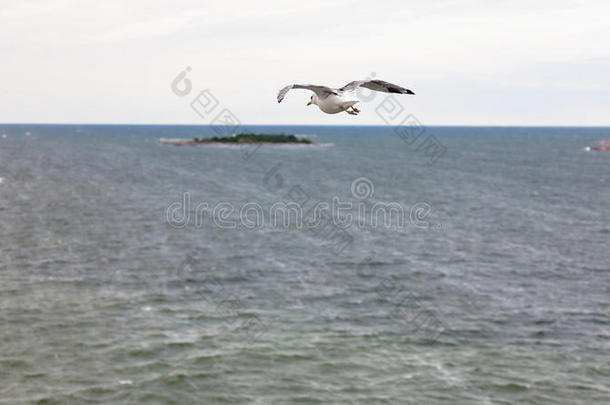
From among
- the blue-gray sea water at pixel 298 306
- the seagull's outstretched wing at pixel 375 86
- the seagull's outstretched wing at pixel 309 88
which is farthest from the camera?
the blue-gray sea water at pixel 298 306

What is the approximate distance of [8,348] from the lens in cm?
4488

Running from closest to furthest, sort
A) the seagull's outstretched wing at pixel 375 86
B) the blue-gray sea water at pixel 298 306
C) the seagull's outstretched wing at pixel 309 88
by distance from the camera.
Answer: the seagull's outstretched wing at pixel 309 88 < the seagull's outstretched wing at pixel 375 86 < the blue-gray sea water at pixel 298 306

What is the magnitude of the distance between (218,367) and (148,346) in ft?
21.0

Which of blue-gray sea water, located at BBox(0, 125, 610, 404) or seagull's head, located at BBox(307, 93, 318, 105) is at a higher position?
seagull's head, located at BBox(307, 93, 318, 105)

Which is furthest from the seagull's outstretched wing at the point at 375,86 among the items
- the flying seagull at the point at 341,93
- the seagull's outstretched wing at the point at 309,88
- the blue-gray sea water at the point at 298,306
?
the blue-gray sea water at the point at 298,306

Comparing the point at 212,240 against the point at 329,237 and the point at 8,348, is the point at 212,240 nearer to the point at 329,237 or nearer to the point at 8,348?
the point at 329,237

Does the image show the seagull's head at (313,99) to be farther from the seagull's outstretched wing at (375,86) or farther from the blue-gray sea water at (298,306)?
the blue-gray sea water at (298,306)

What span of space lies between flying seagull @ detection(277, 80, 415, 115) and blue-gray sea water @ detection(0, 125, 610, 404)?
35.9 meters

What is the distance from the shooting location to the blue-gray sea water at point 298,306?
41.1 m

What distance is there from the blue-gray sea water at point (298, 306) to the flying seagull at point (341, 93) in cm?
3594

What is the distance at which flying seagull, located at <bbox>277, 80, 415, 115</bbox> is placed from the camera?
5652 mm

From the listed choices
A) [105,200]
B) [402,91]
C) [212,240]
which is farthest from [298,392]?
[105,200]

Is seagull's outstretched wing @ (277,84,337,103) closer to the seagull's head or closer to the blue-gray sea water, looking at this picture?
the seagull's head

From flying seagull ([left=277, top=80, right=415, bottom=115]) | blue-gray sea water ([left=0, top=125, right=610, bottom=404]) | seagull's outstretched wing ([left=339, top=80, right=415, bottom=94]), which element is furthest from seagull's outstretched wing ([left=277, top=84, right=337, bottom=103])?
blue-gray sea water ([left=0, top=125, right=610, bottom=404])
